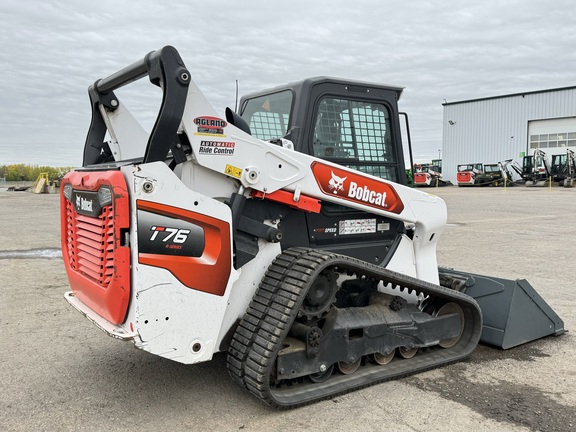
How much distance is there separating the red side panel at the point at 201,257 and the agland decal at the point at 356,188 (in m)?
0.92

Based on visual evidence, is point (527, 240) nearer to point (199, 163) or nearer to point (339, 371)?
point (339, 371)

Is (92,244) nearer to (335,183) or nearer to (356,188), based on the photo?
(335,183)

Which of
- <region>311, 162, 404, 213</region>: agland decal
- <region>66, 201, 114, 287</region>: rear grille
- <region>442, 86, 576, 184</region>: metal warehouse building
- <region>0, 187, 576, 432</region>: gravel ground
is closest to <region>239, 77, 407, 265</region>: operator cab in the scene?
<region>311, 162, 404, 213</region>: agland decal

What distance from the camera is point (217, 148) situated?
3596mm

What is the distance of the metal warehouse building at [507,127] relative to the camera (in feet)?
146

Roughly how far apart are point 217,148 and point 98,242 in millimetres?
1022

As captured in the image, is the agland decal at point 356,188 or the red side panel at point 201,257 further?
the agland decal at point 356,188

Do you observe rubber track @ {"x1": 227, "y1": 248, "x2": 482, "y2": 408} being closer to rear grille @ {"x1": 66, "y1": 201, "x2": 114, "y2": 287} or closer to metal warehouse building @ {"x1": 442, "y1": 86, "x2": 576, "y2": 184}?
rear grille @ {"x1": 66, "y1": 201, "x2": 114, "y2": 287}

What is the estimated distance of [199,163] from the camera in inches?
139

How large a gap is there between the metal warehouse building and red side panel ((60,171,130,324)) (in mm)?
46077

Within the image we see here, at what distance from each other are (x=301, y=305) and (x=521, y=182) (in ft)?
140

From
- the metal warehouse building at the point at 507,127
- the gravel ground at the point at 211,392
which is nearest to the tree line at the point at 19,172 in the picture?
the metal warehouse building at the point at 507,127

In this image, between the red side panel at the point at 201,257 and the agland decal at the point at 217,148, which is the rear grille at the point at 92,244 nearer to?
the red side panel at the point at 201,257

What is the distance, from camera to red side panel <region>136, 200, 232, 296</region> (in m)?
3.29
